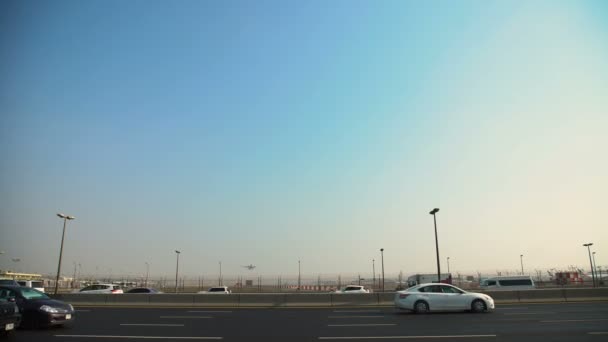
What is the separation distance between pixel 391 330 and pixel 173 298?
70.5 feet

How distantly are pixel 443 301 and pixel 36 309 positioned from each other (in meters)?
17.5

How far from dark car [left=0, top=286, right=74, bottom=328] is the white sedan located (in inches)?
598

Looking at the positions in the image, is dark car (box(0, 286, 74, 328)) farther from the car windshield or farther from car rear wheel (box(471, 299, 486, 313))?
car rear wheel (box(471, 299, 486, 313))

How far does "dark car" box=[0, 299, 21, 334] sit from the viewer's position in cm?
1122

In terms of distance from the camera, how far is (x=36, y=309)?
45.7 feet

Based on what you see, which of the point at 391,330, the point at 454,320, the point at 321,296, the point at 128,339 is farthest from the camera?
the point at 321,296

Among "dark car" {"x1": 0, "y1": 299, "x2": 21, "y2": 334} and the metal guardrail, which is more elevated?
"dark car" {"x1": 0, "y1": 299, "x2": 21, "y2": 334}

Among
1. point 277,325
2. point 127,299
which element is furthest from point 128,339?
point 127,299

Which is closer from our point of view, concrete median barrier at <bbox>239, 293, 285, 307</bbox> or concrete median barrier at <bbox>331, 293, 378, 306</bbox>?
concrete median barrier at <bbox>331, 293, 378, 306</bbox>

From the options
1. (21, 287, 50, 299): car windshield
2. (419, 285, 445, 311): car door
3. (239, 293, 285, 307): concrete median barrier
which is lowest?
(239, 293, 285, 307): concrete median barrier

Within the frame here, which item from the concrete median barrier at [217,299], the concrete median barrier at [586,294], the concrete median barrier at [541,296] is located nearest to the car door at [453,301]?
the concrete median barrier at [541,296]

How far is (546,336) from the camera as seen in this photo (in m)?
12.3

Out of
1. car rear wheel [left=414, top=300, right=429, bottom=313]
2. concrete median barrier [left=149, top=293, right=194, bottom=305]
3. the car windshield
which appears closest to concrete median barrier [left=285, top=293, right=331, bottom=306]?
concrete median barrier [left=149, top=293, right=194, bottom=305]

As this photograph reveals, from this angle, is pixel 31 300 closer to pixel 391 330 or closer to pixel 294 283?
pixel 391 330
